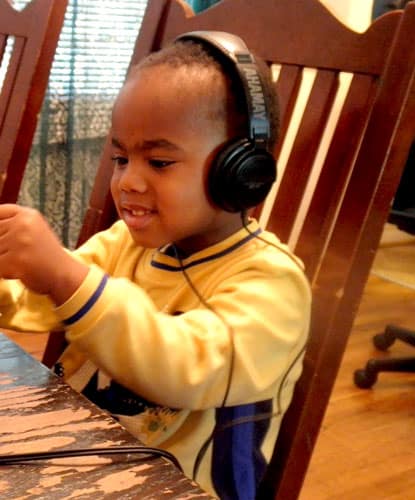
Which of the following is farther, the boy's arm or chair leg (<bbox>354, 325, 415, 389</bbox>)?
chair leg (<bbox>354, 325, 415, 389</bbox>)

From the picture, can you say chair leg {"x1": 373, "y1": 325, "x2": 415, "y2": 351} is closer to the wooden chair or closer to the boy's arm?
the wooden chair

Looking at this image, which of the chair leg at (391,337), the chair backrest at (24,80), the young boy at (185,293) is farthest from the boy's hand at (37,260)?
the chair leg at (391,337)

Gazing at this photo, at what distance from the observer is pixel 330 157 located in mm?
826

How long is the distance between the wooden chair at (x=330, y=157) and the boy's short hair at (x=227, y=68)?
78mm

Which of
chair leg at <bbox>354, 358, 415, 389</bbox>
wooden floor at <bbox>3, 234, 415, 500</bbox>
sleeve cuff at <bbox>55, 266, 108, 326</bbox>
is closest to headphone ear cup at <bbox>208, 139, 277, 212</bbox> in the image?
sleeve cuff at <bbox>55, 266, 108, 326</bbox>

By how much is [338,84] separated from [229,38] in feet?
0.47

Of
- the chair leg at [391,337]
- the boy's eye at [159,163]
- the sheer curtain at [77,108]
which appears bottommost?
the chair leg at [391,337]

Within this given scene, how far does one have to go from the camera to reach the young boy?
0.65m

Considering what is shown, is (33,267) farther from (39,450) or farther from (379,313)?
(379,313)

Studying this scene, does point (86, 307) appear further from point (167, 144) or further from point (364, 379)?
point (364, 379)

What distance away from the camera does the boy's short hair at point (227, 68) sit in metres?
0.75

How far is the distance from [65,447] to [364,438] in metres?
1.52

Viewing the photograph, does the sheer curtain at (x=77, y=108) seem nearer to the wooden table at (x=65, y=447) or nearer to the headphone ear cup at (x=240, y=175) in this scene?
the headphone ear cup at (x=240, y=175)

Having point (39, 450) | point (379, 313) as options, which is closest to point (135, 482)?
point (39, 450)
